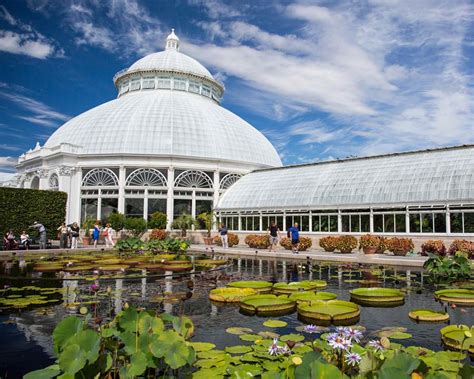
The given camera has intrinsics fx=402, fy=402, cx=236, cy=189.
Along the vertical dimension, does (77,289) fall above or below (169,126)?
below

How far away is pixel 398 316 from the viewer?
8.72 meters

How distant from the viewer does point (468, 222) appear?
25.6 meters

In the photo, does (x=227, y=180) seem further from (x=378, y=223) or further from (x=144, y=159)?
(x=378, y=223)

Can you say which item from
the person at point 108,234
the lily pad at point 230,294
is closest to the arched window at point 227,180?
the person at point 108,234

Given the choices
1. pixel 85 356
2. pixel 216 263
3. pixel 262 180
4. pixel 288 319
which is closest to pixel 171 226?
pixel 262 180

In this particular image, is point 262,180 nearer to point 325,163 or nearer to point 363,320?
point 325,163

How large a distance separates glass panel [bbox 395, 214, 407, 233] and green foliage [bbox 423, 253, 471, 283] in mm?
14685

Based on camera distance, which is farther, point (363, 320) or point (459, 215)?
point (459, 215)

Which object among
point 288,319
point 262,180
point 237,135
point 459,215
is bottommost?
point 288,319

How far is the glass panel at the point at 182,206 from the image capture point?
156 ft

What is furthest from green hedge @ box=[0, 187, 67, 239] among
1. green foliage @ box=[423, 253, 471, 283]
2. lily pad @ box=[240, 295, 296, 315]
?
green foliage @ box=[423, 253, 471, 283]

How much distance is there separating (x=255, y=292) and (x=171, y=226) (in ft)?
109

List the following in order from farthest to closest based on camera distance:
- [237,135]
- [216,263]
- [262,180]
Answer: [237,135] < [262,180] < [216,263]

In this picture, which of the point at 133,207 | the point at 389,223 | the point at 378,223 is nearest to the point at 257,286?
the point at 389,223
